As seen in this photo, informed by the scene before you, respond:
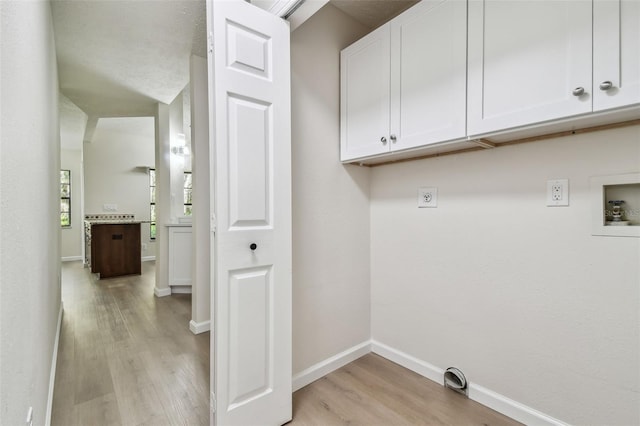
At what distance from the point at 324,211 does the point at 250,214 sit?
656 mm

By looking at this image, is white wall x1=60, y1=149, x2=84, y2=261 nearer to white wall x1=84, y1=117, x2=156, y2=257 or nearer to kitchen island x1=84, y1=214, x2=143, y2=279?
white wall x1=84, y1=117, x2=156, y2=257

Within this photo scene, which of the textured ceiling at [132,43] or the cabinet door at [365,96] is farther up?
the textured ceiling at [132,43]

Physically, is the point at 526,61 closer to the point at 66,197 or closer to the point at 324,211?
the point at 324,211

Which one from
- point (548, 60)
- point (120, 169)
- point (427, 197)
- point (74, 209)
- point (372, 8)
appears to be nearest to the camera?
point (548, 60)

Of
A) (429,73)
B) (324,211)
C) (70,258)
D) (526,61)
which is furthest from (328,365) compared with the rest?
(70,258)

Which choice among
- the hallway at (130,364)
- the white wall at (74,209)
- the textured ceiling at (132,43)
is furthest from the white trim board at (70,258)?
the textured ceiling at (132,43)

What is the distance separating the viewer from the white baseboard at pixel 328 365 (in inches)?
74.2

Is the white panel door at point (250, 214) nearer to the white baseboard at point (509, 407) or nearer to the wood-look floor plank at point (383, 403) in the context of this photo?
the wood-look floor plank at point (383, 403)

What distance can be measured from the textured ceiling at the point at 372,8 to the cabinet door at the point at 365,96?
29cm

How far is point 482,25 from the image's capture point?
143 centimetres

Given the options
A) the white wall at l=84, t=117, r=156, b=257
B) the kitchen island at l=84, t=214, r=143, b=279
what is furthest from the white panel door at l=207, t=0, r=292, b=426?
the white wall at l=84, t=117, r=156, b=257

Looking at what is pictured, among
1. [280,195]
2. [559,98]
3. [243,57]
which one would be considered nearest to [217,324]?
[280,195]

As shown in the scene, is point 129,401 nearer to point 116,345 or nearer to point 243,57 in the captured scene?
point 116,345

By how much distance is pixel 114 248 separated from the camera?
4.95m
